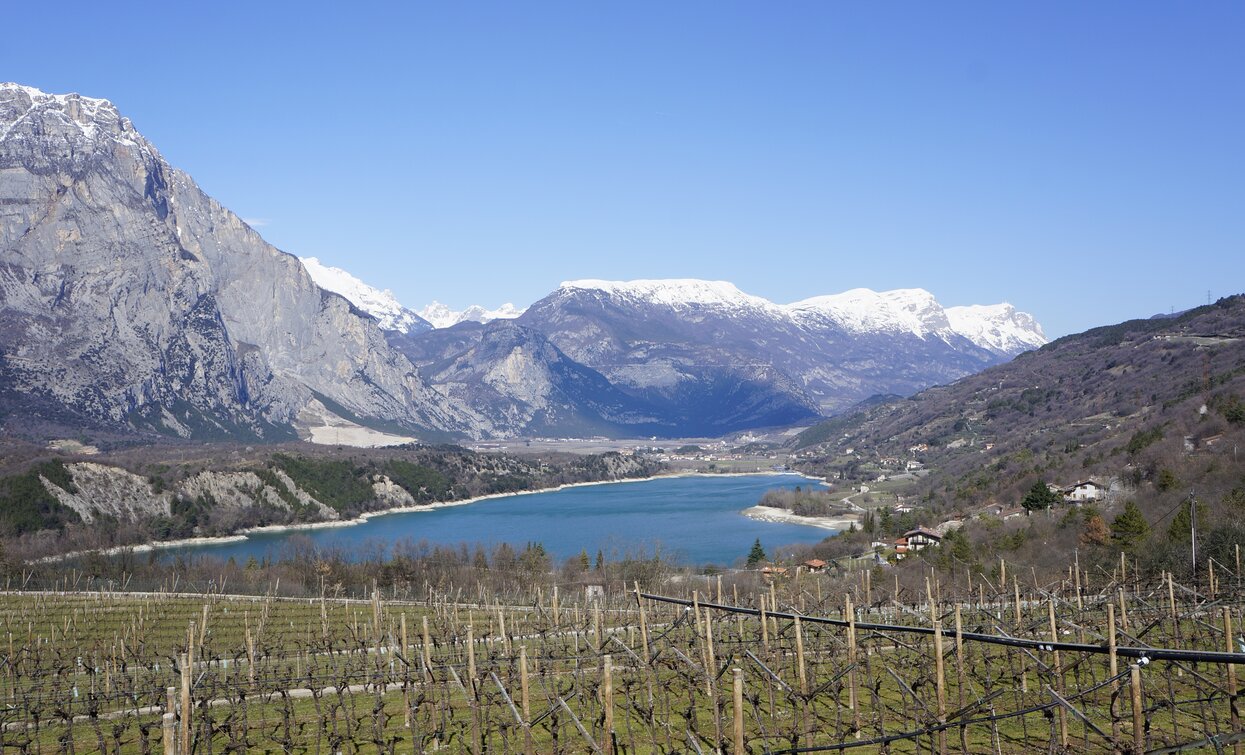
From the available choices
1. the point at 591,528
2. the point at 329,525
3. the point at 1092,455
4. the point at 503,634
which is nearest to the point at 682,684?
the point at 503,634

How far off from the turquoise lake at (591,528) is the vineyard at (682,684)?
39321 millimetres

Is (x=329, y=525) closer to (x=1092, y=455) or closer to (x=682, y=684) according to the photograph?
(x=1092, y=455)

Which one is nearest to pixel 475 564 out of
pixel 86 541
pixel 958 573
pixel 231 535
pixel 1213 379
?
pixel 958 573

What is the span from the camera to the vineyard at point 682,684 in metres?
15.6

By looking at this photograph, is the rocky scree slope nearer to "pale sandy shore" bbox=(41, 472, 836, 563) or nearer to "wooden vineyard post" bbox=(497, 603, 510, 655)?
"pale sandy shore" bbox=(41, 472, 836, 563)

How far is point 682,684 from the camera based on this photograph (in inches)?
878

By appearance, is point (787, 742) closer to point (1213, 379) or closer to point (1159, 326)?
point (1213, 379)

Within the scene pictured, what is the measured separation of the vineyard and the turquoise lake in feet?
129

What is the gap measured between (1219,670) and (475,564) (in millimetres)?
56807

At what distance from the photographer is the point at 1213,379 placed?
90.5 m

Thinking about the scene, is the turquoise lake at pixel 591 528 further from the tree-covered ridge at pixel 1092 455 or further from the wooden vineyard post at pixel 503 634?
the wooden vineyard post at pixel 503 634

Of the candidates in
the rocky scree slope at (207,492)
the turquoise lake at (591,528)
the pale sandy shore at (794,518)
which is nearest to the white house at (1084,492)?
the turquoise lake at (591,528)

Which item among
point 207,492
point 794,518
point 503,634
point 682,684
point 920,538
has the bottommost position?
point 794,518

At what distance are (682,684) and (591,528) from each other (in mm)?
84922
